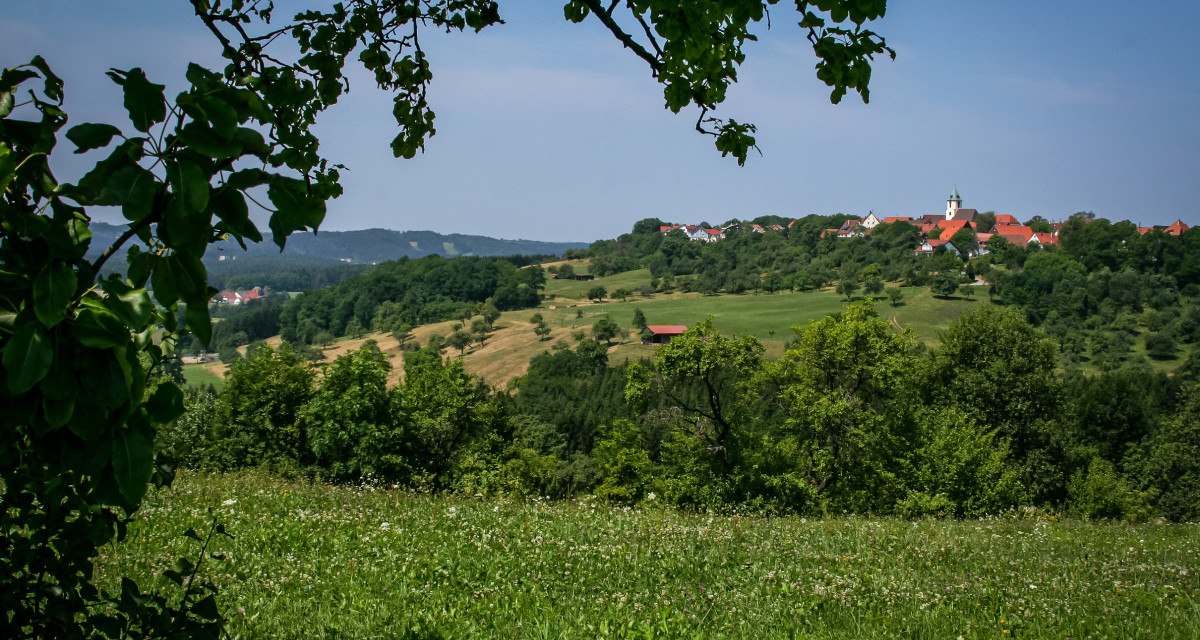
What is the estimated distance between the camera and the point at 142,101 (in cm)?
203

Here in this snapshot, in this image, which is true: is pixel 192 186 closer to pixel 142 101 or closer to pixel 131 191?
pixel 131 191

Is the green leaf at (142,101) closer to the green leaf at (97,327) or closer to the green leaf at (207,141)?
the green leaf at (207,141)

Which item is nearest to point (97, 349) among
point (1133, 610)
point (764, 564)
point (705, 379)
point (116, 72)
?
point (116, 72)

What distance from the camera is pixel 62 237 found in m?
2.05

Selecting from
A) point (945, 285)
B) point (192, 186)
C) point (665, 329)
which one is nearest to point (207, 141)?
point (192, 186)

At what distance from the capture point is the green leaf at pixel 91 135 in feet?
6.70

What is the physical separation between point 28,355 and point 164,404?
407 mm

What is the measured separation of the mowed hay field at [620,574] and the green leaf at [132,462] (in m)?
3.18

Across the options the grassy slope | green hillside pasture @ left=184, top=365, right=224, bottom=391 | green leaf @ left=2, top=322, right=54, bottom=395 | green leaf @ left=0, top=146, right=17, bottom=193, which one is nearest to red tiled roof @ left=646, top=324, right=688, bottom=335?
the grassy slope

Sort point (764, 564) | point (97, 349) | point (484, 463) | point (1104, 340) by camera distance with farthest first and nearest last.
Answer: point (1104, 340), point (484, 463), point (764, 564), point (97, 349)

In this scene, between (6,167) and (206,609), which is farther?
(206,609)

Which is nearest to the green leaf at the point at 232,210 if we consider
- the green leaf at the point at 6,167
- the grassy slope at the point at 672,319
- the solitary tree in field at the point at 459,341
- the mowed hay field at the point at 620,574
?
the green leaf at the point at 6,167

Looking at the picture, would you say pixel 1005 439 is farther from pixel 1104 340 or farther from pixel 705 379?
pixel 1104 340

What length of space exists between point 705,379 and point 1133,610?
2459 cm
